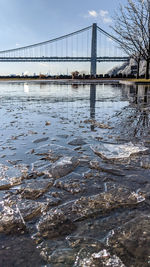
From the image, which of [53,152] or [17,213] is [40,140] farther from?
[17,213]

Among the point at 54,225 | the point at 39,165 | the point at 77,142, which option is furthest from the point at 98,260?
the point at 77,142

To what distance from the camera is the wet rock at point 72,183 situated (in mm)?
1331

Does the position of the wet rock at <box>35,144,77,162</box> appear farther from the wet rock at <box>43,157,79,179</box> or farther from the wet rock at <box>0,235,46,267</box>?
the wet rock at <box>0,235,46,267</box>

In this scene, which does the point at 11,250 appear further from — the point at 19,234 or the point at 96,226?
the point at 96,226

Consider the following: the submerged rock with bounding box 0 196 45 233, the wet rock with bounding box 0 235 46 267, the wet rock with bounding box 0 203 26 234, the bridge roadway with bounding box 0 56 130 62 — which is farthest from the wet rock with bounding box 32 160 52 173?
the bridge roadway with bounding box 0 56 130 62

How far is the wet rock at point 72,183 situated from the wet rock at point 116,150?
18.8 inches

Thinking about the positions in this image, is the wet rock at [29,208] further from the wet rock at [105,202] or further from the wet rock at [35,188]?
the wet rock at [105,202]

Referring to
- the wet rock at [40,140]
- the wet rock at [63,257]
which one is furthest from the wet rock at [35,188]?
the wet rock at [40,140]

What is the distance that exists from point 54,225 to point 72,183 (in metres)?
0.44

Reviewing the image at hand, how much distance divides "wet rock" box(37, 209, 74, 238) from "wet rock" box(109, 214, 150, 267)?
23cm

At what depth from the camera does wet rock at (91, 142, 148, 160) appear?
74.4 inches

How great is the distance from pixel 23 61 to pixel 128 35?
129ft

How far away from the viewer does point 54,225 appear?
0.99 m

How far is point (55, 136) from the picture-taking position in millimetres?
2557
